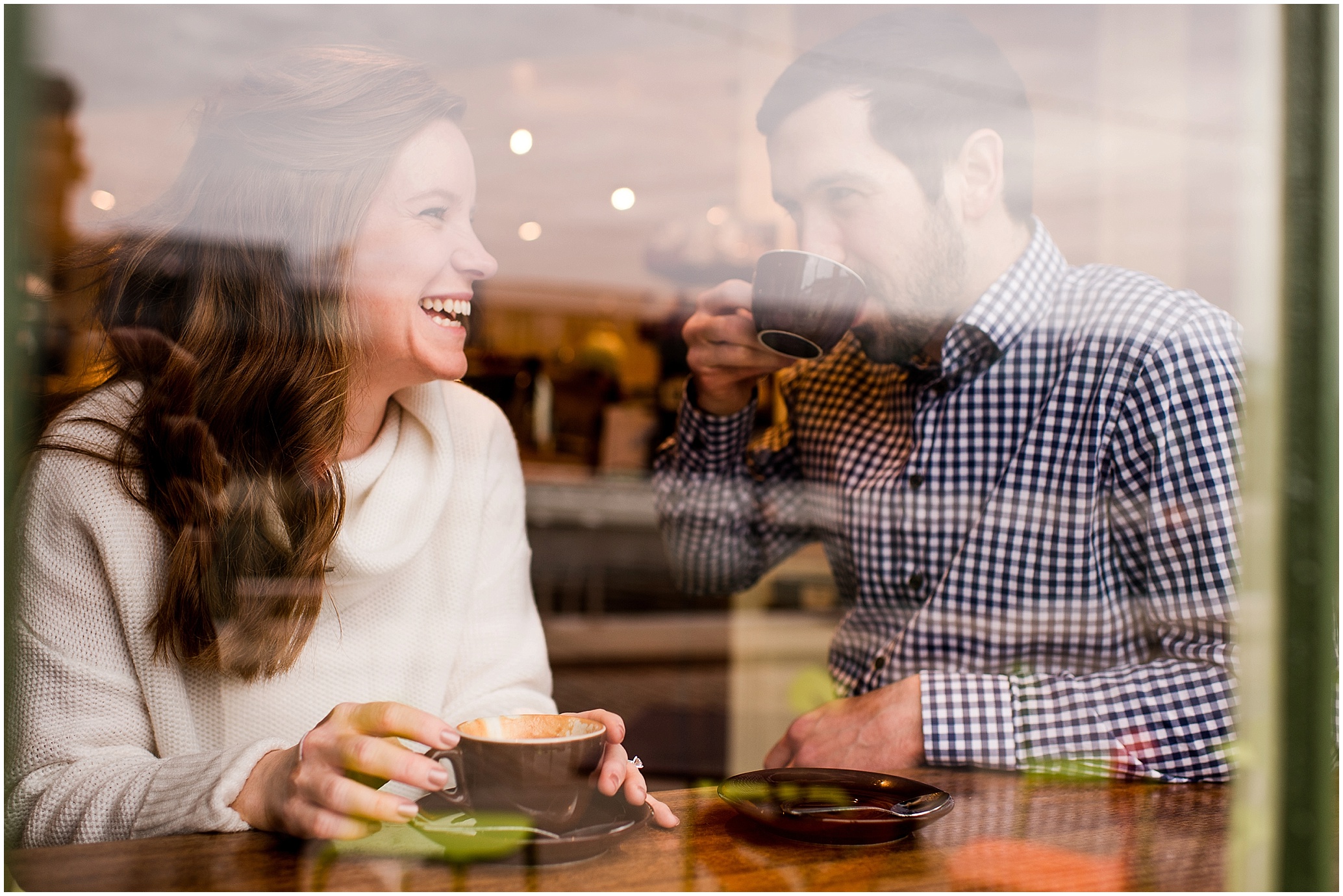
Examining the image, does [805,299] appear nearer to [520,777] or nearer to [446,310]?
[446,310]

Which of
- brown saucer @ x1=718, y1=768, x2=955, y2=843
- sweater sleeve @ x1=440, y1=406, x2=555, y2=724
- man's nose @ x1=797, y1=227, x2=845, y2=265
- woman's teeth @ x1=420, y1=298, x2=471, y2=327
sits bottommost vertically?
brown saucer @ x1=718, y1=768, x2=955, y2=843

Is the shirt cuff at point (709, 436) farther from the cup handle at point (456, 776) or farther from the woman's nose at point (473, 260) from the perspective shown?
the cup handle at point (456, 776)

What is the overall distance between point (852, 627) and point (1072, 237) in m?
0.67

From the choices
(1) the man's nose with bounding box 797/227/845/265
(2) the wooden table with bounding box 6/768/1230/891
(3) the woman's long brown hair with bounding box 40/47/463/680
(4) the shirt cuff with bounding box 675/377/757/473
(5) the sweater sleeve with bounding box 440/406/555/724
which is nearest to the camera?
(2) the wooden table with bounding box 6/768/1230/891

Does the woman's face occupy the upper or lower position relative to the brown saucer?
upper

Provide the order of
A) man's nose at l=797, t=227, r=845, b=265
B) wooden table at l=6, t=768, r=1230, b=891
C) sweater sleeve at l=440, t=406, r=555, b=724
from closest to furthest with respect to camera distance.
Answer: wooden table at l=6, t=768, r=1230, b=891
sweater sleeve at l=440, t=406, r=555, b=724
man's nose at l=797, t=227, r=845, b=265

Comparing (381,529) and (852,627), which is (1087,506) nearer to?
(852,627)

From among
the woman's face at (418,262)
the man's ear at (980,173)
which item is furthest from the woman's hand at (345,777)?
the man's ear at (980,173)

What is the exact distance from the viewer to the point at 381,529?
0.97 m

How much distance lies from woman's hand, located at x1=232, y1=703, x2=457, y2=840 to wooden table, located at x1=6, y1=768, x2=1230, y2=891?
2 centimetres

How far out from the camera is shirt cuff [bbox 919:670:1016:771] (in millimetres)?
1090

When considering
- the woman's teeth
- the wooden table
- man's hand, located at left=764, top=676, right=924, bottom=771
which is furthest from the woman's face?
man's hand, located at left=764, top=676, right=924, bottom=771

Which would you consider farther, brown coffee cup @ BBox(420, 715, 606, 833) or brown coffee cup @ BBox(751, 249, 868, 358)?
brown coffee cup @ BBox(751, 249, 868, 358)

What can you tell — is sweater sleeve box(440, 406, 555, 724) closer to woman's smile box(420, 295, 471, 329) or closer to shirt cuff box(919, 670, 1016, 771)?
woman's smile box(420, 295, 471, 329)
